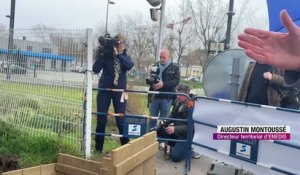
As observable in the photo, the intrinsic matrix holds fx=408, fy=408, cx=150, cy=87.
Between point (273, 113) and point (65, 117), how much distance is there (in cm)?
286

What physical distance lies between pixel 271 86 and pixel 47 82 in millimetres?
3140

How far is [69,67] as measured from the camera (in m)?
5.78

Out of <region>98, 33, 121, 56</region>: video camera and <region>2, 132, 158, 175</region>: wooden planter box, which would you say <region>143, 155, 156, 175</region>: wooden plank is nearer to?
<region>2, 132, 158, 175</region>: wooden planter box

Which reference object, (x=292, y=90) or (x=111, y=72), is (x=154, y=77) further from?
(x=292, y=90)

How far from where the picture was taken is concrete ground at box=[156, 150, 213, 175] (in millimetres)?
5848

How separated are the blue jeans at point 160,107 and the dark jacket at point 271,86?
1.56 m

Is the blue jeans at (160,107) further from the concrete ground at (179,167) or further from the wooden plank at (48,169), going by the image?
the wooden plank at (48,169)

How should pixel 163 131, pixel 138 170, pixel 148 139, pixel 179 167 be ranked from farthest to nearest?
pixel 163 131, pixel 179 167, pixel 148 139, pixel 138 170

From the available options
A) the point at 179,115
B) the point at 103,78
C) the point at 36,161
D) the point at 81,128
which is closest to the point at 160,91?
the point at 179,115

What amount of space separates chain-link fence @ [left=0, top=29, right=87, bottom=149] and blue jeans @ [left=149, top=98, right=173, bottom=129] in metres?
1.56

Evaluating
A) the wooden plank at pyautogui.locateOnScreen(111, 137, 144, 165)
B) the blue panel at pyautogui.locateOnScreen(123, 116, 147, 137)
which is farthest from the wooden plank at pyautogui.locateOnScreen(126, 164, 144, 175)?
the blue panel at pyautogui.locateOnScreen(123, 116, 147, 137)

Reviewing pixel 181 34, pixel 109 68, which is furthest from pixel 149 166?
pixel 181 34

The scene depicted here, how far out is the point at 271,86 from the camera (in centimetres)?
512

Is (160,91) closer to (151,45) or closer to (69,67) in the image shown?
(69,67)
